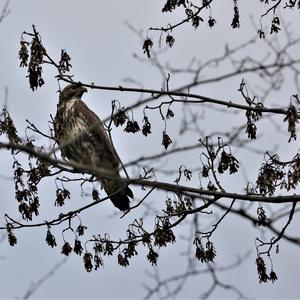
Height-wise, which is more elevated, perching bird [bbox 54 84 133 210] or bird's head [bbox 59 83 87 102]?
bird's head [bbox 59 83 87 102]

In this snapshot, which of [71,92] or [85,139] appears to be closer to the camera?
[85,139]

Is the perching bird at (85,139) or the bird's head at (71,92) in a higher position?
the bird's head at (71,92)

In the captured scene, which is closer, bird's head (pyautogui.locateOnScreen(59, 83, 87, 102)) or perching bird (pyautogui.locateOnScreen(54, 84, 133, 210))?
perching bird (pyautogui.locateOnScreen(54, 84, 133, 210))

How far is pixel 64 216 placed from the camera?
7.56 meters

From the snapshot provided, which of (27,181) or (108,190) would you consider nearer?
(27,181)

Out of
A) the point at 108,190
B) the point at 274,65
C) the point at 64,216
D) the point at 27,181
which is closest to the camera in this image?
the point at 274,65

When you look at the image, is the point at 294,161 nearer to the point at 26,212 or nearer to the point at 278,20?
the point at 278,20

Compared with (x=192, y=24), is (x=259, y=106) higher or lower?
lower

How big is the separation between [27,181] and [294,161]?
2.34 metres

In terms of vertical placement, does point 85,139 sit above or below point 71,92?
below

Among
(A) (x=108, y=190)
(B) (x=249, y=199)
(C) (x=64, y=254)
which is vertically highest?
(A) (x=108, y=190)

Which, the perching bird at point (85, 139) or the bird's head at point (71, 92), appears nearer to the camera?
the perching bird at point (85, 139)

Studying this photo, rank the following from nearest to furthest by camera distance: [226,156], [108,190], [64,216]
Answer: [226,156], [64,216], [108,190]

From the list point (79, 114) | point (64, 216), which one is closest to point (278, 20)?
point (64, 216)
